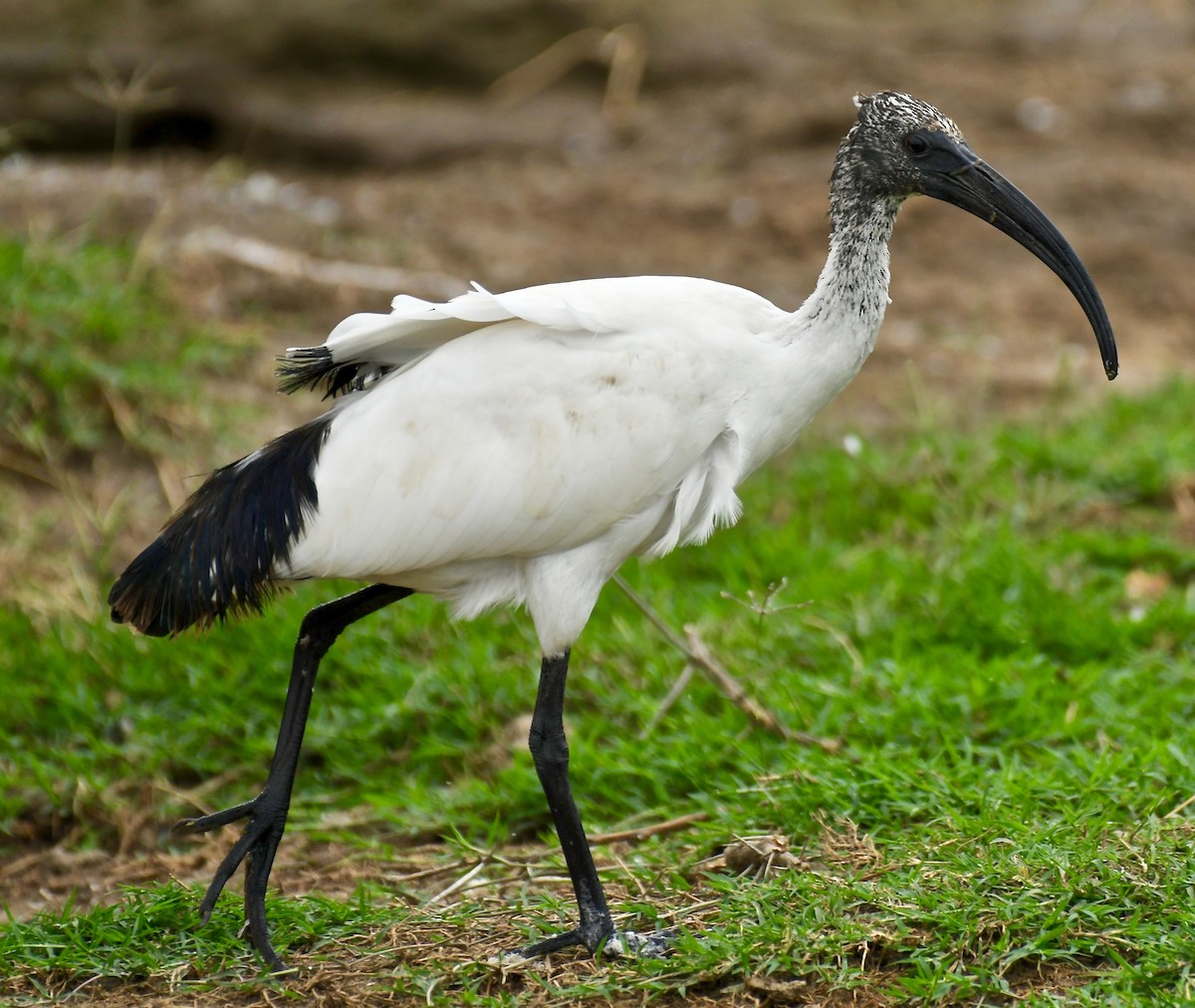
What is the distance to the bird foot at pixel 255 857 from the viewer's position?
3.47 meters

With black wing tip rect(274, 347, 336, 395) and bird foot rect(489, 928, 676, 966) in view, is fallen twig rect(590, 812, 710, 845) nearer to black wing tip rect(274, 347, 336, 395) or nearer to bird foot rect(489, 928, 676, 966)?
bird foot rect(489, 928, 676, 966)

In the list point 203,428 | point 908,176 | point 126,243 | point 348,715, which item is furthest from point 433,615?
point 126,243

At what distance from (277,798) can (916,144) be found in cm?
210

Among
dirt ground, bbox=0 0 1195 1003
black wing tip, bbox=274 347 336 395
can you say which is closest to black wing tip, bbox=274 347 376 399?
black wing tip, bbox=274 347 336 395

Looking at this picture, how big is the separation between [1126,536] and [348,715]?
2.86 meters

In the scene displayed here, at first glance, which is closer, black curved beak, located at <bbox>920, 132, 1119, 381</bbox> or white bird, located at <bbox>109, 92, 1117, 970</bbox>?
white bird, located at <bbox>109, 92, 1117, 970</bbox>

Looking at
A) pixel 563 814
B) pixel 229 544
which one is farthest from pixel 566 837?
pixel 229 544

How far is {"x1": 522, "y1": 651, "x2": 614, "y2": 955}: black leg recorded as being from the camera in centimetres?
339

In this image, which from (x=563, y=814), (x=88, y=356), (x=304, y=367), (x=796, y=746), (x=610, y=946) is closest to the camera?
(x=610, y=946)

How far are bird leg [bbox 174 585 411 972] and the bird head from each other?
147cm

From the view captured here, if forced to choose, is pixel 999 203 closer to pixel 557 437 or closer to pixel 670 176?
pixel 557 437

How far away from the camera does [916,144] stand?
349 cm

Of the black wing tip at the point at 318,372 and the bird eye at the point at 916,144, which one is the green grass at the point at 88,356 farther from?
the bird eye at the point at 916,144

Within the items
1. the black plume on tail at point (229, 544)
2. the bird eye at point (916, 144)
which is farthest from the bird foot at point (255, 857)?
the bird eye at point (916, 144)
